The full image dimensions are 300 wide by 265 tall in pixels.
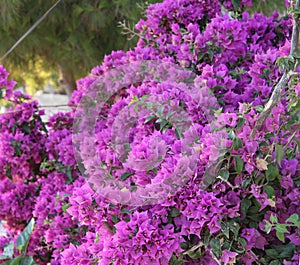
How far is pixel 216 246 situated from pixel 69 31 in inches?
80.4

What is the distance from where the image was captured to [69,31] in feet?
9.16

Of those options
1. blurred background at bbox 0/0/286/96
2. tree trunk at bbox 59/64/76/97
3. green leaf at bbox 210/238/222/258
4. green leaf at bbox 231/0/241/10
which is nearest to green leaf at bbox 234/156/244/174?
green leaf at bbox 210/238/222/258

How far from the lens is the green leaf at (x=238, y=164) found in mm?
1029

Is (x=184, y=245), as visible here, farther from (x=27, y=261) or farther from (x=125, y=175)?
(x=27, y=261)

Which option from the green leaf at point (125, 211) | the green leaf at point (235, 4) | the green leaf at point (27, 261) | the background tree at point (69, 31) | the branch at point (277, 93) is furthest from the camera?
the background tree at point (69, 31)

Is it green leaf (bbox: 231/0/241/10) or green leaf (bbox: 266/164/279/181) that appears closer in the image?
green leaf (bbox: 266/164/279/181)

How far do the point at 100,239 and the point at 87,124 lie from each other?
0.76 m

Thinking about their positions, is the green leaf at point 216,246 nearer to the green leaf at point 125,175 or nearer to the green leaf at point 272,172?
the green leaf at point 272,172

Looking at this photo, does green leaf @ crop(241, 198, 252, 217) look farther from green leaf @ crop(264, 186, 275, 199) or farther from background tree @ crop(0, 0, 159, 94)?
background tree @ crop(0, 0, 159, 94)

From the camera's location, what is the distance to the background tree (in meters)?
2.53

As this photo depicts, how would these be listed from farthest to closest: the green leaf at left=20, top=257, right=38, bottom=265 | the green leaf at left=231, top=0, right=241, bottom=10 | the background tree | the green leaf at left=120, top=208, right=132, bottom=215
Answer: the background tree → the green leaf at left=231, top=0, right=241, bottom=10 → the green leaf at left=20, top=257, right=38, bottom=265 → the green leaf at left=120, top=208, right=132, bottom=215

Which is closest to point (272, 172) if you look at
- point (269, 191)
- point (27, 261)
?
point (269, 191)

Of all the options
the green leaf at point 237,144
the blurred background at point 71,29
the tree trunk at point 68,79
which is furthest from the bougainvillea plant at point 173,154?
the tree trunk at point 68,79

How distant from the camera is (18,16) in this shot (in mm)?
2492
